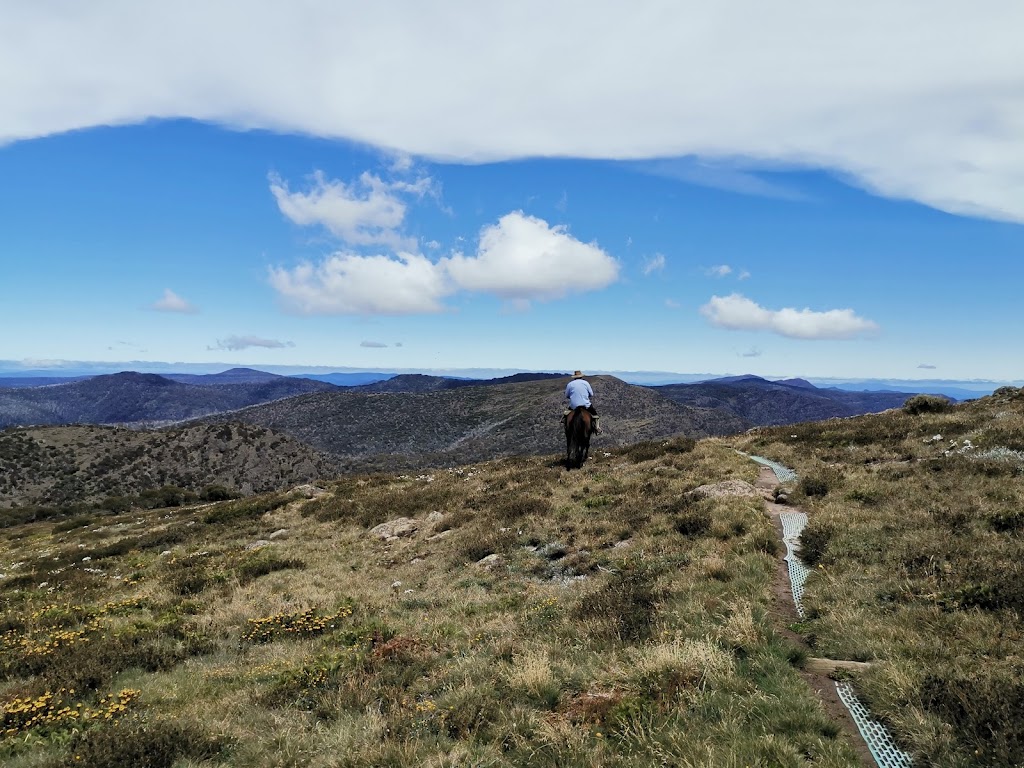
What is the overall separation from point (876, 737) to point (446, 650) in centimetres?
539

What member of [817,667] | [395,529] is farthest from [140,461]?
[817,667]

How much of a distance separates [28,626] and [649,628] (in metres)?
13.2

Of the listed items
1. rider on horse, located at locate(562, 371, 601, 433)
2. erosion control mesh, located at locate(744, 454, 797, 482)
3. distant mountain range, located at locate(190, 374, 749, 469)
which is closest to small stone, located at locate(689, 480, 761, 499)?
erosion control mesh, located at locate(744, 454, 797, 482)

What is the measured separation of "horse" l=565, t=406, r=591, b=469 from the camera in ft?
71.3

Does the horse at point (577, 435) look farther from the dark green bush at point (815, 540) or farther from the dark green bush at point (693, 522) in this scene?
the dark green bush at point (815, 540)

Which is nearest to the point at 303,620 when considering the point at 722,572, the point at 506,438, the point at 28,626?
the point at 28,626

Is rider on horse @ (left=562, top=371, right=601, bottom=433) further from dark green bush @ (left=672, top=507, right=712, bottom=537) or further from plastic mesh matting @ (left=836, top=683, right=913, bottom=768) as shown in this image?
plastic mesh matting @ (left=836, top=683, right=913, bottom=768)

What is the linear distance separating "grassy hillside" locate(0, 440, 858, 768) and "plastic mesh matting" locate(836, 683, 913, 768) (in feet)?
0.87

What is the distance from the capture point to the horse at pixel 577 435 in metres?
21.7

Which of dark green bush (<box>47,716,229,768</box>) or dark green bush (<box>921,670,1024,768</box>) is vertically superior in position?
dark green bush (<box>921,670,1024,768</box>)

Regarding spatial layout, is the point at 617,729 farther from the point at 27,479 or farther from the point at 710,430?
the point at 710,430

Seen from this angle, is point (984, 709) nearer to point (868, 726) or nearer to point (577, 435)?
point (868, 726)

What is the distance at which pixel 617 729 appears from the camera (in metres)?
5.12

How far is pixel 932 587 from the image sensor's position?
6930 mm
